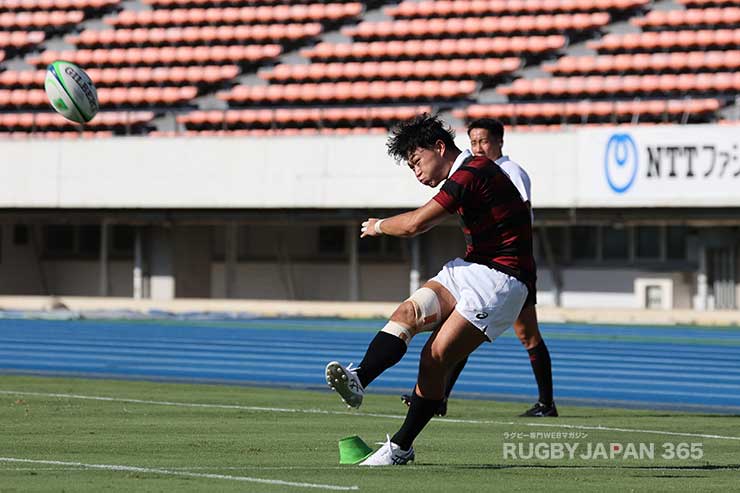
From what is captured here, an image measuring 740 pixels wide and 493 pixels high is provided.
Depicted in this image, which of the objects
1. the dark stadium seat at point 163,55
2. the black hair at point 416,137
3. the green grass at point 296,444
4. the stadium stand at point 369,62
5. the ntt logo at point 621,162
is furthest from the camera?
the dark stadium seat at point 163,55

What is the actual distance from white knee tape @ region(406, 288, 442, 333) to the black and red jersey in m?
0.28

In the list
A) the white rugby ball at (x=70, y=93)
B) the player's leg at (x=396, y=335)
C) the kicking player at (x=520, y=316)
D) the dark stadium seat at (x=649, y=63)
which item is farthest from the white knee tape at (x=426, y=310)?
the dark stadium seat at (x=649, y=63)

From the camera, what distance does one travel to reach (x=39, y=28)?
33.5 meters

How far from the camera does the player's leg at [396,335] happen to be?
20.7 feet

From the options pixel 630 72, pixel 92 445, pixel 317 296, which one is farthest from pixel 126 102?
pixel 92 445

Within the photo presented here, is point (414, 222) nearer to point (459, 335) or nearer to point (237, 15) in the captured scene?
point (459, 335)

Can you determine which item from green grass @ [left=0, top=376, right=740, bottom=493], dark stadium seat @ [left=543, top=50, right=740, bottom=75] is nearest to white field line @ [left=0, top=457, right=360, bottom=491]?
green grass @ [left=0, top=376, right=740, bottom=493]

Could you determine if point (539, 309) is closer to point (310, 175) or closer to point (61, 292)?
point (310, 175)

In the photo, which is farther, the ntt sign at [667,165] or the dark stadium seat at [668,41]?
the dark stadium seat at [668,41]

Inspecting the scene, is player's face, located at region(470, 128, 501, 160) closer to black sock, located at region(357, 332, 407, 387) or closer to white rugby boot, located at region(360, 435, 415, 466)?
black sock, located at region(357, 332, 407, 387)

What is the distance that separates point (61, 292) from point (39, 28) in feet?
21.8

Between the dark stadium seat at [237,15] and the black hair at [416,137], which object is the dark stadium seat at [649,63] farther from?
the black hair at [416,137]

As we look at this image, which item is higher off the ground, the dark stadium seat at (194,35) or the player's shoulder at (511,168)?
the dark stadium seat at (194,35)

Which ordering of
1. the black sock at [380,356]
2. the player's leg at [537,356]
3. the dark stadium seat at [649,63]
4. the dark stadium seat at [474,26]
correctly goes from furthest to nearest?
the dark stadium seat at [474,26], the dark stadium seat at [649,63], the player's leg at [537,356], the black sock at [380,356]
